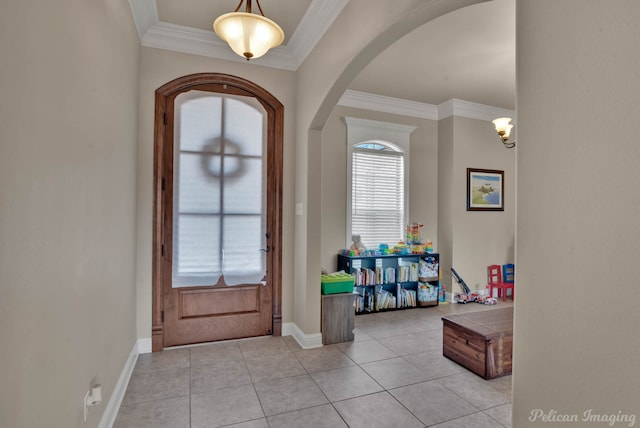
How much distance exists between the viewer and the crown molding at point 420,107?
477cm

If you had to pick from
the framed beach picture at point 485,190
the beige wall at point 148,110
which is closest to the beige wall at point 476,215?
the framed beach picture at point 485,190

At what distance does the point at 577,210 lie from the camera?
3.26 feet

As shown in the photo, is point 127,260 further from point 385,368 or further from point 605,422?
point 605,422

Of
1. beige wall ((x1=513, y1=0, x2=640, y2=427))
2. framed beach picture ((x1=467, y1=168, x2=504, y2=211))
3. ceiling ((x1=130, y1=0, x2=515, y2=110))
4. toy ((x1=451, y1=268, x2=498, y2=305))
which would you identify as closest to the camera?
beige wall ((x1=513, y1=0, x2=640, y2=427))

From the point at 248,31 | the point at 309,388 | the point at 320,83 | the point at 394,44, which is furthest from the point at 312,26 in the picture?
the point at 309,388

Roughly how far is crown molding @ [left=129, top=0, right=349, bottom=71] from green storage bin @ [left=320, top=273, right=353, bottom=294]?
233cm

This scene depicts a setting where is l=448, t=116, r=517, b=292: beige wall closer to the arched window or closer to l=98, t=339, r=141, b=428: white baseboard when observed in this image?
the arched window

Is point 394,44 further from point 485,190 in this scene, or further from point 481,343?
point 485,190

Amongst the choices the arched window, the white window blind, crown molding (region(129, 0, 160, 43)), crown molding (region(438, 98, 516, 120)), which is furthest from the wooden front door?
crown molding (region(438, 98, 516, 120))

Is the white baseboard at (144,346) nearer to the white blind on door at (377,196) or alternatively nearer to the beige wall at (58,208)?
the beige wall at (58,208)

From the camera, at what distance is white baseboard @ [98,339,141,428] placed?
1.94 m

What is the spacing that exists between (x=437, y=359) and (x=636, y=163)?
2662mm

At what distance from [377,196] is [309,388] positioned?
311cm

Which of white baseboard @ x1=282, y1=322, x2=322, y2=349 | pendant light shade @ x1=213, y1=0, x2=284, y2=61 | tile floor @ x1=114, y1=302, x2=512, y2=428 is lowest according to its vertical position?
tile floor @ x1=114, y1=302, x2=512, y2=428
